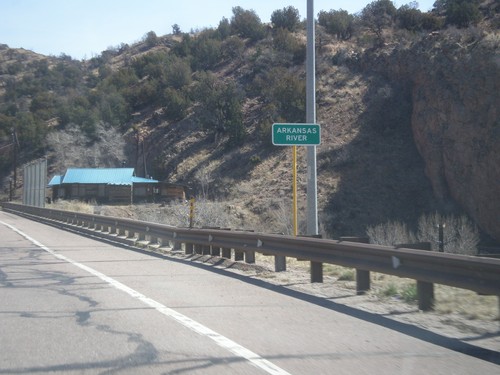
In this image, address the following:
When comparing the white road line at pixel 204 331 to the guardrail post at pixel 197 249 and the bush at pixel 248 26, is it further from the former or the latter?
the bush at pixel 248 26

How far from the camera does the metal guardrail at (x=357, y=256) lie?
9.05 metres

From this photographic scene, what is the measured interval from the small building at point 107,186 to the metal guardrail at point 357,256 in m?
39.3

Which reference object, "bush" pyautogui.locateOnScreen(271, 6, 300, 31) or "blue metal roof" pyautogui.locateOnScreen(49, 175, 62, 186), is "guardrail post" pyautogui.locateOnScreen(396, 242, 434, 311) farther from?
"bush" pyautogui.locateOnScreen(271, 6, 300, 31)

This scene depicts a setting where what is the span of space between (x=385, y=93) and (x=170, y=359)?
46.6 m

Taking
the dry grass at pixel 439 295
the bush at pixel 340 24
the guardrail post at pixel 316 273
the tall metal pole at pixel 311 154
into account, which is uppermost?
the bush at pixel 340 24

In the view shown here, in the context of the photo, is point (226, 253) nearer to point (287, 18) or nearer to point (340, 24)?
point (340, 24)

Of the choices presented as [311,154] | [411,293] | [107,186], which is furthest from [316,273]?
[107,186]

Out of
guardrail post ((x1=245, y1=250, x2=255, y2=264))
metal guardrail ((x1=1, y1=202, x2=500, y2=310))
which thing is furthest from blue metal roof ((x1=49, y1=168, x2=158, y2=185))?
guardrail post ((x1=245, y1=250, x2=255, y2=264))

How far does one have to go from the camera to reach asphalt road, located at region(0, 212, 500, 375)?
285 inches

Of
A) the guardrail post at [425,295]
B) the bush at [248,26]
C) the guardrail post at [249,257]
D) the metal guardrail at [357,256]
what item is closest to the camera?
the metal guardrail at [357,256]

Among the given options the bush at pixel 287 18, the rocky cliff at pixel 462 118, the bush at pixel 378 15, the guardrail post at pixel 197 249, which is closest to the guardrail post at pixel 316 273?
the guardrail post at pixel 197 249

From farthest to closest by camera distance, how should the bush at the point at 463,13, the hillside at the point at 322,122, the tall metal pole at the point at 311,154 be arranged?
the bush at the point at 463,13
the hillside at the point at 322,122
the tall metal pole at the point at 311,154

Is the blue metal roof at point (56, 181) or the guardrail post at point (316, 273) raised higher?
the blue metal roof at point (56, 181)

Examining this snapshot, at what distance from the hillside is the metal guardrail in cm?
1829
